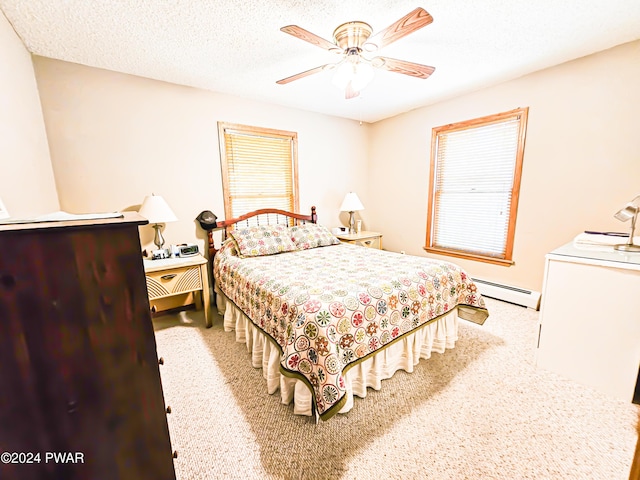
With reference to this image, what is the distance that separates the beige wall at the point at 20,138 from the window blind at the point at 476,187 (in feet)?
13.0

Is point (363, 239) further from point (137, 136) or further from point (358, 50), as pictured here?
point (137, 136)

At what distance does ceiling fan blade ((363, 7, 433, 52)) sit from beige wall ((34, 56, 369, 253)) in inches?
77.4

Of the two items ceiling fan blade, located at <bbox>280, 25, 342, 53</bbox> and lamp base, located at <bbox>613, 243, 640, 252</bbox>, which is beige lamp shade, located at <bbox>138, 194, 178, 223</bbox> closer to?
ceiling fan blade, located at <bbox>280, 25, 342, 53</bbox>

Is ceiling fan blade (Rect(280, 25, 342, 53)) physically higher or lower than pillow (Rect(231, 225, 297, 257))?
higher

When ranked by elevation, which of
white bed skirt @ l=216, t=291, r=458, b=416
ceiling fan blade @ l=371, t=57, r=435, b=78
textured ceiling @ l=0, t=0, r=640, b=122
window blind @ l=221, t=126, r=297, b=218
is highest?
textured ceiling @ l=0, t=0, r=640, b=122

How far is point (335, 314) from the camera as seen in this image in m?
1.42

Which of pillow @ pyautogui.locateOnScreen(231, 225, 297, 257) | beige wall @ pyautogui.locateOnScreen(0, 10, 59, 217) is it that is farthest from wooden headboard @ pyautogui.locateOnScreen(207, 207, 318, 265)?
beige wall @ pyautogui.locateOnScreen(0, 10, 59, 217)

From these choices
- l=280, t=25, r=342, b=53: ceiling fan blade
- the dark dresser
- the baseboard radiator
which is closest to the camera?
the dark dresser

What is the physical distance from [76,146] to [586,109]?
Answer: 15.1 ft

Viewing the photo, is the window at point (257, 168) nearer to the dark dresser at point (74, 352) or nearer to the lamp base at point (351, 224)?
the lamp base at point (351, 224)

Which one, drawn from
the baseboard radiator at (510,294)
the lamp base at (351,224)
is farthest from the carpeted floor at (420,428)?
the lamp base at (351,224)

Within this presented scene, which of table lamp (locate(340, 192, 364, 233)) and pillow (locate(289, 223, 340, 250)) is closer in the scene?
pillow (locate(289, 223, 340, 250))

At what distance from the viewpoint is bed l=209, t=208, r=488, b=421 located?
1.39m

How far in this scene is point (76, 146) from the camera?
2316mm
